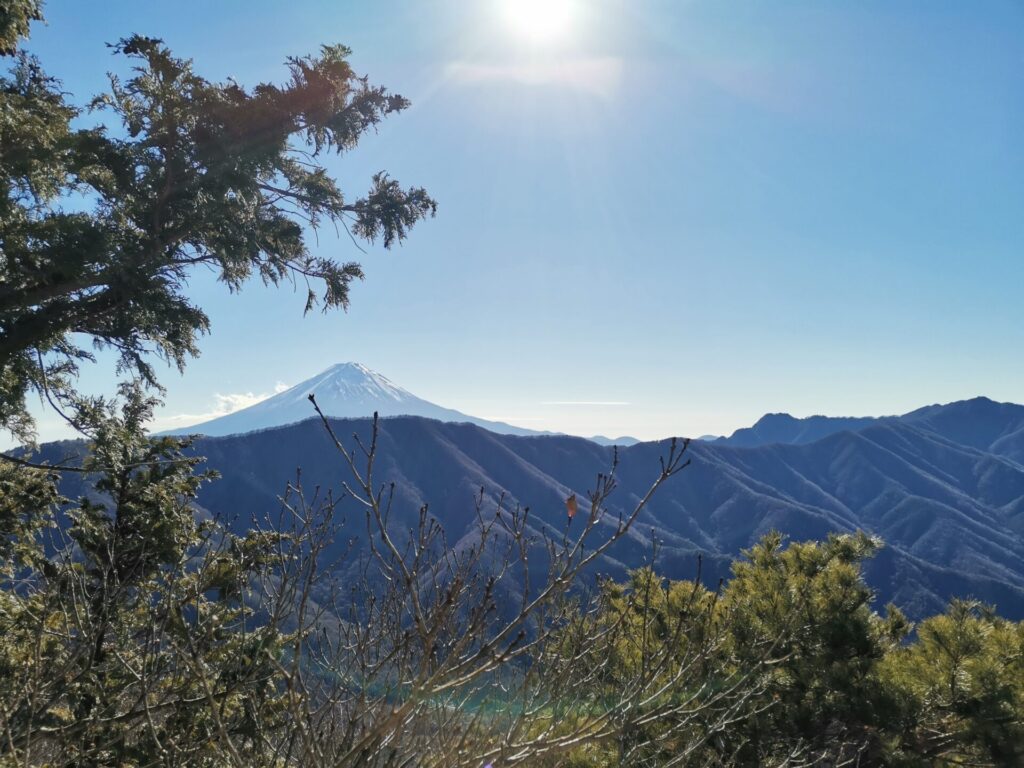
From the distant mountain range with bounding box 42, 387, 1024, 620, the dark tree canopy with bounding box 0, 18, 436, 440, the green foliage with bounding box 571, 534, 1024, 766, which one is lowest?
the distant mountain range with bounding box 42, 387, 1024, 620

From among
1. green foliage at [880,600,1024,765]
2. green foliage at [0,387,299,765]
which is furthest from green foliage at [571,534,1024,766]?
green foliage at [0,387,299,765]

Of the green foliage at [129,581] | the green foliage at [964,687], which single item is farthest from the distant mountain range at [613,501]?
the green foliage at [129,581]

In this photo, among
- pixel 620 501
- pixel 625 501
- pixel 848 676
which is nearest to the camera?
pixel 848 676

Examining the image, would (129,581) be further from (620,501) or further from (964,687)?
(620,501)

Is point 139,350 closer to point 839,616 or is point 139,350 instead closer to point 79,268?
point 79,268

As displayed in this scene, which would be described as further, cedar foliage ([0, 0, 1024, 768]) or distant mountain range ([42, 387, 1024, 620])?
distant mountain range ([42, 387, 1024, 620])

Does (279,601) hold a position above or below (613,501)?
above

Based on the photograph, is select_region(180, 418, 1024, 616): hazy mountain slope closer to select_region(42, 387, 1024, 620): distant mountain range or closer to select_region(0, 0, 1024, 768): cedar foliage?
select_region(42, 387, 1024, 620): distant mountain range

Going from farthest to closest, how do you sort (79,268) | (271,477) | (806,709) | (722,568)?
(271,477)
(722,568)
(79,268)
(806,709)

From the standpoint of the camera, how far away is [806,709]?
5215 millimetres

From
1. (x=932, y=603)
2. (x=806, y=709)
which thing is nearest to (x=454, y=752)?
(x=806, y=709)

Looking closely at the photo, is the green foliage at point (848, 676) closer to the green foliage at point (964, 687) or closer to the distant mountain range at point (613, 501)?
the green foliage at point (964, 687)

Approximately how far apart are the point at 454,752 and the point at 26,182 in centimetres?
736

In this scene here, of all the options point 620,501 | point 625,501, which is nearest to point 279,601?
point 620,501
